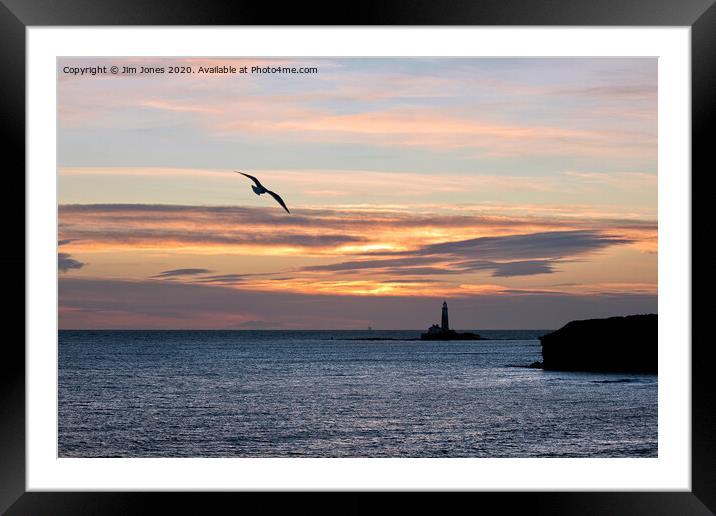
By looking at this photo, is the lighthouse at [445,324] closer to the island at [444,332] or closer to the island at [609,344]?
the island at [444,332]

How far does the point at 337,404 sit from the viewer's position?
22.2 m

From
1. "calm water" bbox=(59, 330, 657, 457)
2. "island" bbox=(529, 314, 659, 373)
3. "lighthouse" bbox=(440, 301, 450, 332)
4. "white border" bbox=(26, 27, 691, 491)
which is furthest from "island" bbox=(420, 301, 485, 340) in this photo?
"white border" bbox=(26, 27, 691, 491)

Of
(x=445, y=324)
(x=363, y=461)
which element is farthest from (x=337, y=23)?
(x=445, y=324)

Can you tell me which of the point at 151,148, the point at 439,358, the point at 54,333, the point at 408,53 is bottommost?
the point at 439,358

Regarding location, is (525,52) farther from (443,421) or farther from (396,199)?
(396,199)

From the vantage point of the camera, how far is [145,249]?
32.0m

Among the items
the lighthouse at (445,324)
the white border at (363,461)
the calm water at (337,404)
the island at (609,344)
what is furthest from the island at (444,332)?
the white border at (363,461)

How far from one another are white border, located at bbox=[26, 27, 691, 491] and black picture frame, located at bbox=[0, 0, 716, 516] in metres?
0.03

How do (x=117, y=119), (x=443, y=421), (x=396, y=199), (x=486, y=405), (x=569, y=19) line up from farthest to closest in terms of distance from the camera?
(x=396, y=199), (x=117, y=119), (x=486, y=405), (x=443, y=421), (x=569, y=19)

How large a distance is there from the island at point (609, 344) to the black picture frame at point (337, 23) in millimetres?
21815

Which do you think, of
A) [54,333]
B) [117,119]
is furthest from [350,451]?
[117,119]

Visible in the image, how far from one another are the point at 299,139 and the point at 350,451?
17.7 m

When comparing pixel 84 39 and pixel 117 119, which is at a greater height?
pixel 117 119

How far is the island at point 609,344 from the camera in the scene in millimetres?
24219
